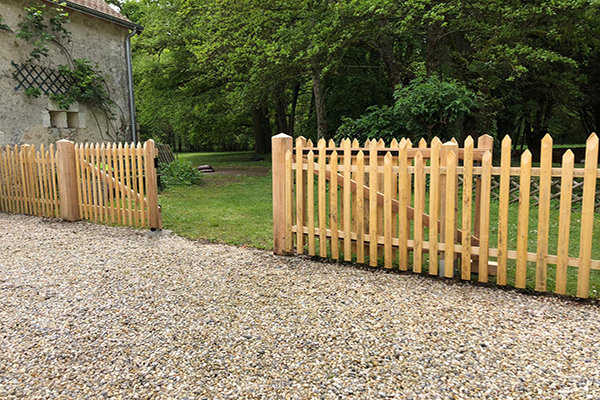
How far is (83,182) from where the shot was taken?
7379 millimetres

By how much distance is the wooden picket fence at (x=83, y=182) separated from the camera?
266 inches

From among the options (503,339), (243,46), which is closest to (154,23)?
(243,46)

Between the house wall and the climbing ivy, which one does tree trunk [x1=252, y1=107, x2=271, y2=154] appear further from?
the climbing ivy

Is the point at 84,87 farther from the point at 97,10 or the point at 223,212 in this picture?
the point at 223,212

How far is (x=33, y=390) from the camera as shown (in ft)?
8.05

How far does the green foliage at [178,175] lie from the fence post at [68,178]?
19.6 feet

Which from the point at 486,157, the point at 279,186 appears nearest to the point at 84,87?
the point at 279,186

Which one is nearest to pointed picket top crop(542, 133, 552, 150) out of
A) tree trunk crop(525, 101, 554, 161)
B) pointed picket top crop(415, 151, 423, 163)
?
pointed picket top crop(415, 151, 423, 163)

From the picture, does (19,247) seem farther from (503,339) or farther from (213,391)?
(503,339)

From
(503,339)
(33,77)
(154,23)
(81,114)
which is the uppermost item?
(154,23)

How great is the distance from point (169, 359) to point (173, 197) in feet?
29.0

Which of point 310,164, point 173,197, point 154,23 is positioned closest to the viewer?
point 310,164

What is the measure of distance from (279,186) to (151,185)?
265cm

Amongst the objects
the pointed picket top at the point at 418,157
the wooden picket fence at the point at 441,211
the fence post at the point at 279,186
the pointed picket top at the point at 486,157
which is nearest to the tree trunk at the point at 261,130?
the fence post at the point at 279,186
